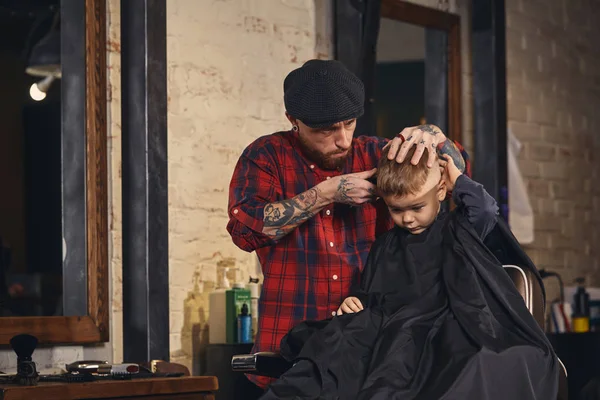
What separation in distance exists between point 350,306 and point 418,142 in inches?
18.0

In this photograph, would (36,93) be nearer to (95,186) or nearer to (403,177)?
(95,186)

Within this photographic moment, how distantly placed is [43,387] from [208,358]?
3.63 ft

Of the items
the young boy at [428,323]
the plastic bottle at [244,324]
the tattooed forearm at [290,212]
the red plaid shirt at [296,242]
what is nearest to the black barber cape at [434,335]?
the young boy at [428,323]

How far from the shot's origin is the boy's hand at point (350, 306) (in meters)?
2.60

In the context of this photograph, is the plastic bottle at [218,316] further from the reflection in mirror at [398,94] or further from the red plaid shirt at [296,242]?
the reflection in mirror at [398,94]

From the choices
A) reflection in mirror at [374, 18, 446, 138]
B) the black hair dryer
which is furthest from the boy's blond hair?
reflection in mirror at [374, 18, 446, 138]

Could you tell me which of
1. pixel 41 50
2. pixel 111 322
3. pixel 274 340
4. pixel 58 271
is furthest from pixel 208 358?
pixel 41 50

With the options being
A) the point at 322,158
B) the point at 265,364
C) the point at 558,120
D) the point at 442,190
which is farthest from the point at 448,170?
the point at 558,120

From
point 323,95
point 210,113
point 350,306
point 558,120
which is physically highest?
point 558,120

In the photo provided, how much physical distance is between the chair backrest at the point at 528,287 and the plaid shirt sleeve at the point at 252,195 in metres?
0.64

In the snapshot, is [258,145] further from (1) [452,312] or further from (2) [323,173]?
(1) [452,312]

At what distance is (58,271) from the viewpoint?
3.38 meters

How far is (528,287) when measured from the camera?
8.51 ft

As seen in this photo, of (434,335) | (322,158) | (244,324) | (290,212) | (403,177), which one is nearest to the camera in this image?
(434,335)
